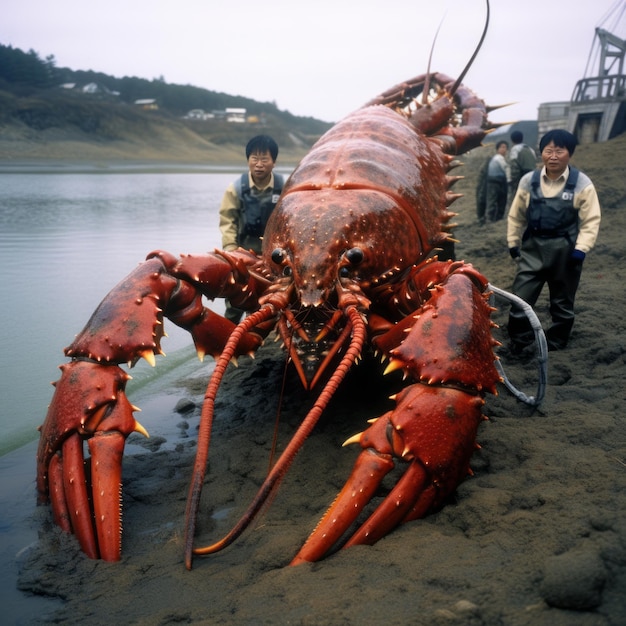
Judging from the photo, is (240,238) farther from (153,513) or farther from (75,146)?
(75,146)

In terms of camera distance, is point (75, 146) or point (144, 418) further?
point (75, 146)

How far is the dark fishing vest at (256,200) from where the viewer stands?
5273 mm

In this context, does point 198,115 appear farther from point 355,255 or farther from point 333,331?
point 333,331

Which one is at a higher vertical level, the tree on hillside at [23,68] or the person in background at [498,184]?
the tree on hillside at [23,68]

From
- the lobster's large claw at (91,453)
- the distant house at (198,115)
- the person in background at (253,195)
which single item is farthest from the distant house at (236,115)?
the lobster's large claw at (91,453)

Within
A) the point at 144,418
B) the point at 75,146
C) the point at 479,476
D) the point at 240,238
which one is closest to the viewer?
the point at 479,476

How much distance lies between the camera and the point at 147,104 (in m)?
58.0

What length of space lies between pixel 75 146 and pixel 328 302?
132 feet

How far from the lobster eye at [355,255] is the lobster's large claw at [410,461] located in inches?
41.1

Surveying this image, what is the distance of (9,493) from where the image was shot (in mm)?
2916

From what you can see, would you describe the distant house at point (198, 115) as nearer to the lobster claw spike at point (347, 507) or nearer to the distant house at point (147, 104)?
the distant house at point (147, 104)

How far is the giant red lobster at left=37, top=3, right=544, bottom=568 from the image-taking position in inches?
87.9

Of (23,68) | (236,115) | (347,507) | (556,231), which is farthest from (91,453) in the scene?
(236,115)

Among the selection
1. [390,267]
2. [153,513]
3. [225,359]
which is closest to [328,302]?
[390,267]
